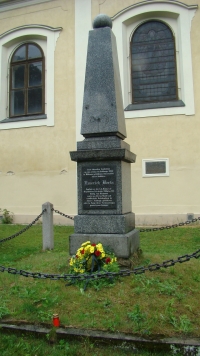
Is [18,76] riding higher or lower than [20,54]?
lower

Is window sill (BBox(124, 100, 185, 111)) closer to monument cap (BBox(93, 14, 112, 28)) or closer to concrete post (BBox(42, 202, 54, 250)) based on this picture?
concrete post (BBox(42, 202, 54, 250))

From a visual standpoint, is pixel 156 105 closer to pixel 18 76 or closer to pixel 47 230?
pixel 18 76

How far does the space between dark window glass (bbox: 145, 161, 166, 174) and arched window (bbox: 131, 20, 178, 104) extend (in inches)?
86.3

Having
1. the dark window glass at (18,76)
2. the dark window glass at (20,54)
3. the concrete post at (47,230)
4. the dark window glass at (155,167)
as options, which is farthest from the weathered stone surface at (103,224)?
the dark window glass at (20,54)

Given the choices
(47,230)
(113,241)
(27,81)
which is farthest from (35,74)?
(113,241)

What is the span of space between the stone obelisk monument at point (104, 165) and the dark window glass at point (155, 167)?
564 cm

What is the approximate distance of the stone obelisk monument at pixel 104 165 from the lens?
4.71 meters

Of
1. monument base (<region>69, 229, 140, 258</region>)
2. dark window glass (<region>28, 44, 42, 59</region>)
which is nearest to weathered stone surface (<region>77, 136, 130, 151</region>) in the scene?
monument base (<region>69, 229, 140, 258</region>)

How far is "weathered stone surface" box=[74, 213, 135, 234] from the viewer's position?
4664 millimetres

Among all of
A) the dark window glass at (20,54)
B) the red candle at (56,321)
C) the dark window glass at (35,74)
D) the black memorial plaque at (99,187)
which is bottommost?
the red candle at (56,321)

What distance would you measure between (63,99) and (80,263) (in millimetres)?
8628

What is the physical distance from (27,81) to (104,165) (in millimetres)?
9183

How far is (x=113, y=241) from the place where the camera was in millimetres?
4586

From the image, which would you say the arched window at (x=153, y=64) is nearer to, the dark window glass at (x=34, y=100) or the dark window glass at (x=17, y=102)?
the dark window glass at (x=34, y=100)
